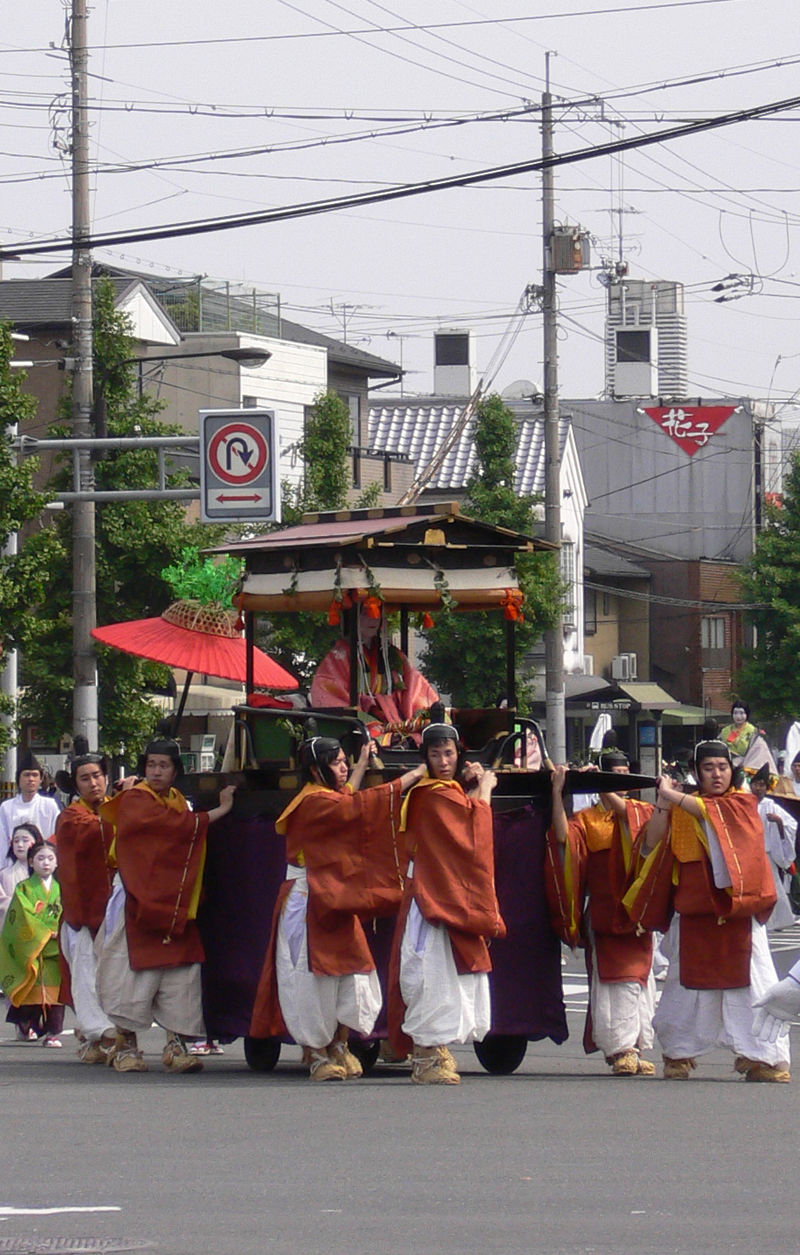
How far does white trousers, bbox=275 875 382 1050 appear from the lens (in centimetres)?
1059

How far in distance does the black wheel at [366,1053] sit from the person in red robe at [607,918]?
1.21 metres

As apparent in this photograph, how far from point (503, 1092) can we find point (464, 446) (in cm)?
4282

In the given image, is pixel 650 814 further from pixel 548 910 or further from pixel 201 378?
pixel 201 378

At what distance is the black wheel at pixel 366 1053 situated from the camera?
11.4 m

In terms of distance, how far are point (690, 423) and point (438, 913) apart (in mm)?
46488

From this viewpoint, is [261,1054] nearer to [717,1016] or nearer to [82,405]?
[717,1016]

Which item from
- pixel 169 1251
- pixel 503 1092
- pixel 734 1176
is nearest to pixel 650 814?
pixel 503 1092

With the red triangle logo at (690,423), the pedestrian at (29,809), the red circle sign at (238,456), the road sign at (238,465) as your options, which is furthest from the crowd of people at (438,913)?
the red triangle logo at (690,423)

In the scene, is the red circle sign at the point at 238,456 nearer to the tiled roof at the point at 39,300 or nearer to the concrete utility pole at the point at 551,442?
the concrete utility pole at the point at 551,442

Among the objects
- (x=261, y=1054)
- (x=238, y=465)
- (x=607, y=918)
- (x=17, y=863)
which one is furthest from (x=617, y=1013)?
(x=238, y=465)

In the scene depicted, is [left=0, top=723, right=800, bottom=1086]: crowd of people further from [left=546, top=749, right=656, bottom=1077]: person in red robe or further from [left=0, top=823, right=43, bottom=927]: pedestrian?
[left=0, top=823, right=43, bottom=927]: pedestrian

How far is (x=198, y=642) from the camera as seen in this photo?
1426cm

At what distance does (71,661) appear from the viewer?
26219 mm

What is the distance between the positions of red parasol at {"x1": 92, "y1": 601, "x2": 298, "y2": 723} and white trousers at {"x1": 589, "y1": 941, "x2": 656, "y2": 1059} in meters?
3.91
